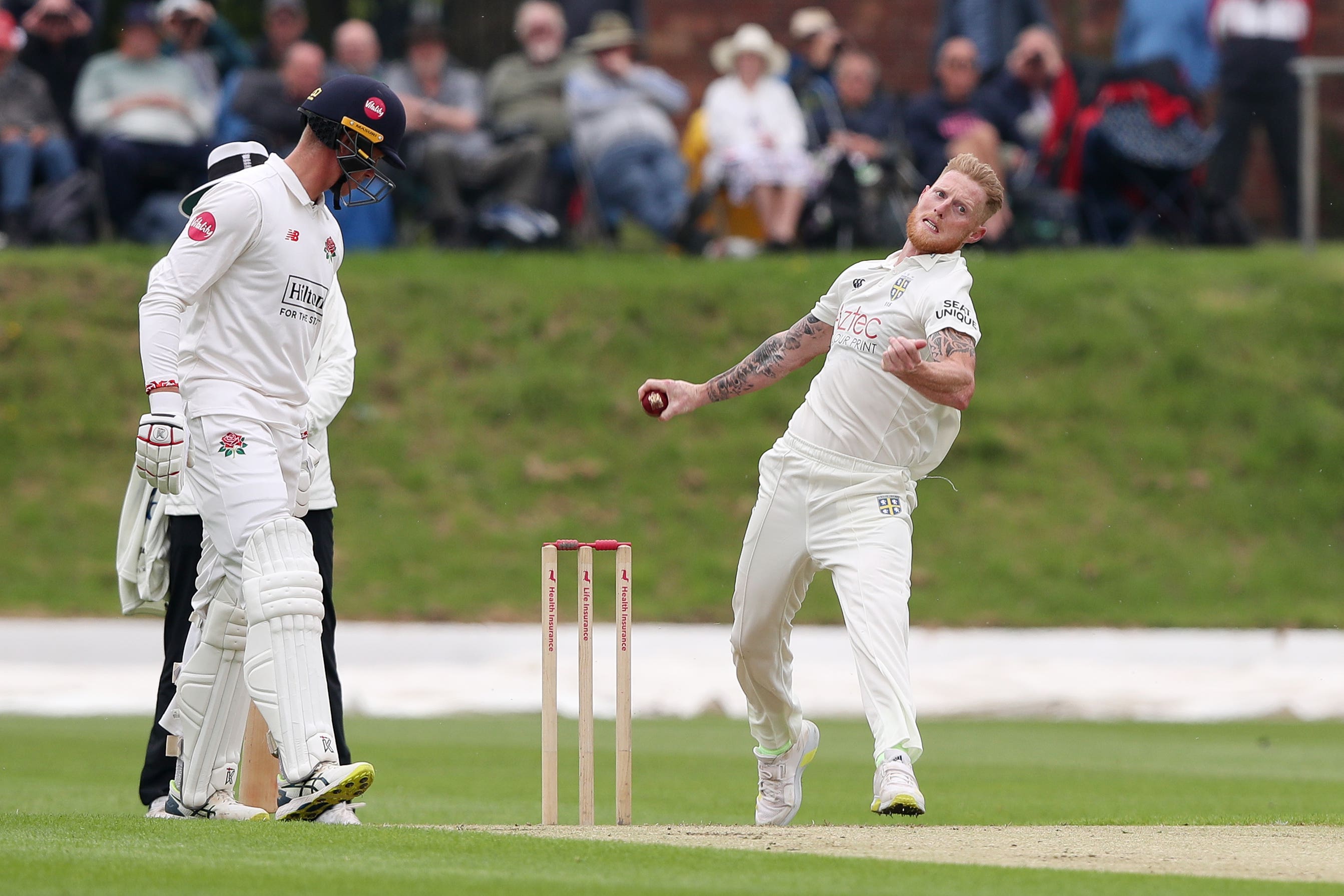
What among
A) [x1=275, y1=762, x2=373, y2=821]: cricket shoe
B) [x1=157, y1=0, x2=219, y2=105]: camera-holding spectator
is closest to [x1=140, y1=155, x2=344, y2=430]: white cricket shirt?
[x1=275, y1=762, x2=373, y2=821]: cricket shoe

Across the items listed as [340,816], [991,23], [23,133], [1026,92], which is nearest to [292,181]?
[340,816]

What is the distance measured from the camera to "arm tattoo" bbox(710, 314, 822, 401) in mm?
6754

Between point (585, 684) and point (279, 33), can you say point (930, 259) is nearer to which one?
point (585, 684)

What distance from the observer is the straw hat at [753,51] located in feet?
51.5

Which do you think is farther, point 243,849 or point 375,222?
point 375,222

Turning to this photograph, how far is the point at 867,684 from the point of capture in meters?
6.08

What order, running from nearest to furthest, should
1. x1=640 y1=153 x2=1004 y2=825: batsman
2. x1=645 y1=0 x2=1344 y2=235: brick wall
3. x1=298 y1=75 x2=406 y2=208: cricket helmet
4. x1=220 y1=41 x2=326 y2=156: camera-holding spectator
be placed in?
x1=298 y1=75 x2=406 y2=208: cricket helmet, x1=640 y1=153 x2=1004 y2=825: batsman, x1=220 y1=41 x2=326 y2=156: camera-holding spectator, x1=645 y1=0 x2=1344 y2=235: brick wall

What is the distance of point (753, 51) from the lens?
51.5 feet

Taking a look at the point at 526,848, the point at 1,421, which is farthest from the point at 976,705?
the point at 1,421

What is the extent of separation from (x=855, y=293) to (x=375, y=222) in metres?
10.1

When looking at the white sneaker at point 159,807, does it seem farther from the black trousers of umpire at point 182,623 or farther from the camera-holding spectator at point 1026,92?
the camera-holding spectator at point 1026,92

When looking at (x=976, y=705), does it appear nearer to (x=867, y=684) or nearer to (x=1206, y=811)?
(x=1206, y=811)

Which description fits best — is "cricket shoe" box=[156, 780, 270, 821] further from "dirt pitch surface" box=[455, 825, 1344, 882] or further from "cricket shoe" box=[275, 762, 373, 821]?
"dirt pitch surface" box=[455, 825, 1344, 882]

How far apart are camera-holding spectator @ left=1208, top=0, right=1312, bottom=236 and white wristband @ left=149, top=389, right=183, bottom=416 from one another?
1195cm
